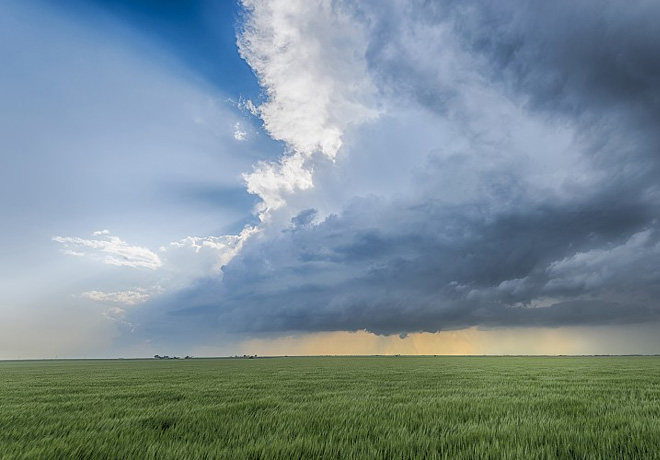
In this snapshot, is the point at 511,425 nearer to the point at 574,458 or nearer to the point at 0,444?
the point at 574,458

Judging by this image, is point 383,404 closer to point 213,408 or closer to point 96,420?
point 213,408

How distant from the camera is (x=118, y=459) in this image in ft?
19.7

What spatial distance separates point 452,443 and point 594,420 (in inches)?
179

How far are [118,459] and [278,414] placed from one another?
488 centimetres

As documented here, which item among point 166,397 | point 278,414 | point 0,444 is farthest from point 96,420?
point 166,397

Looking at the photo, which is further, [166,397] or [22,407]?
[166,397]

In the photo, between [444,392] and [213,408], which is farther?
[444,392]

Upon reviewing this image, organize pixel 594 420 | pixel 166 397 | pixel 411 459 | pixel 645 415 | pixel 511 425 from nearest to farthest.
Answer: pixel 411 459 < pixel 511 425 < pixel 594 420 < pixel 645 415 < pixel 166 397

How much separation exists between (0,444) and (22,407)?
7209 millimetres

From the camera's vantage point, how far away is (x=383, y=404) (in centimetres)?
1206

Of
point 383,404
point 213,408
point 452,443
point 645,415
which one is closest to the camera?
point 452,443

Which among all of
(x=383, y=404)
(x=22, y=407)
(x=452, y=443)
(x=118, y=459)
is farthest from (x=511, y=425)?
(x=22, y=407)

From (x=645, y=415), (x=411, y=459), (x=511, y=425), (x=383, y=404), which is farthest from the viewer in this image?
(x=383, y=404)

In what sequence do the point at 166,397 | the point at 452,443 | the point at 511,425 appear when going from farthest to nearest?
the point at 166,397 < the point at 511,425 < the point at 452,443
